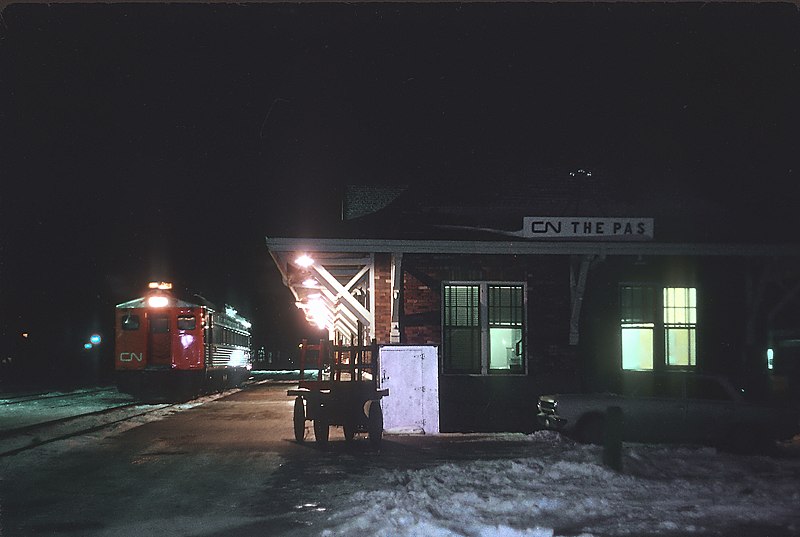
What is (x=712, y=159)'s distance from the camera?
757 inches

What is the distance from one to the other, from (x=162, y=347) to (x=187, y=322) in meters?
1.23

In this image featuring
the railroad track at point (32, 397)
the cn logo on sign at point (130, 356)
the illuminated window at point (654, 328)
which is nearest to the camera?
the illuminated window at point (654, 328)

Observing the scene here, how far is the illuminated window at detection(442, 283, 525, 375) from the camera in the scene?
17.4 m

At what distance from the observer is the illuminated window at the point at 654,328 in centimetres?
1767

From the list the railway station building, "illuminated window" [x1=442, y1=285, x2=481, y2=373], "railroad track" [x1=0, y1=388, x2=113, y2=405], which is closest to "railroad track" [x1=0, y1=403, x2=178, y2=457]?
the railway station building

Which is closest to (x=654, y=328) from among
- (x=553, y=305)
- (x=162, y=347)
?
(x=553, y=305)

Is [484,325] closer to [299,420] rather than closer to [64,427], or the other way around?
[299,420]

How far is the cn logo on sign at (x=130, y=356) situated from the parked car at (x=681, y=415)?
1887 cm

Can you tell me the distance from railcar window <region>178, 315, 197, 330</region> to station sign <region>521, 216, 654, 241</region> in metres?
17.4

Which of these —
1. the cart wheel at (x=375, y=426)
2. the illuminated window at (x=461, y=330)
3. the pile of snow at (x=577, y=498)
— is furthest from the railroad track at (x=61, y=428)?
the pile of snow at (x=577, y=498)

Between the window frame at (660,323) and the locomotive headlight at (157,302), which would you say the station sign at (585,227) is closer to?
the window frame at (660,323)

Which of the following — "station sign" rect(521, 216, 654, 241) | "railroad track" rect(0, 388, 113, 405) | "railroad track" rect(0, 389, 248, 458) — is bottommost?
"railroad track" rect(0, 388, 113, 405)

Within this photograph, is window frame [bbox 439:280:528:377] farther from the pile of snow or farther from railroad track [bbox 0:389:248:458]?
railroad track [bbox 0:389:248:458]

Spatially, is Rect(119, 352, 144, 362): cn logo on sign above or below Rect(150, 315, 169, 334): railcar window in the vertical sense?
below
